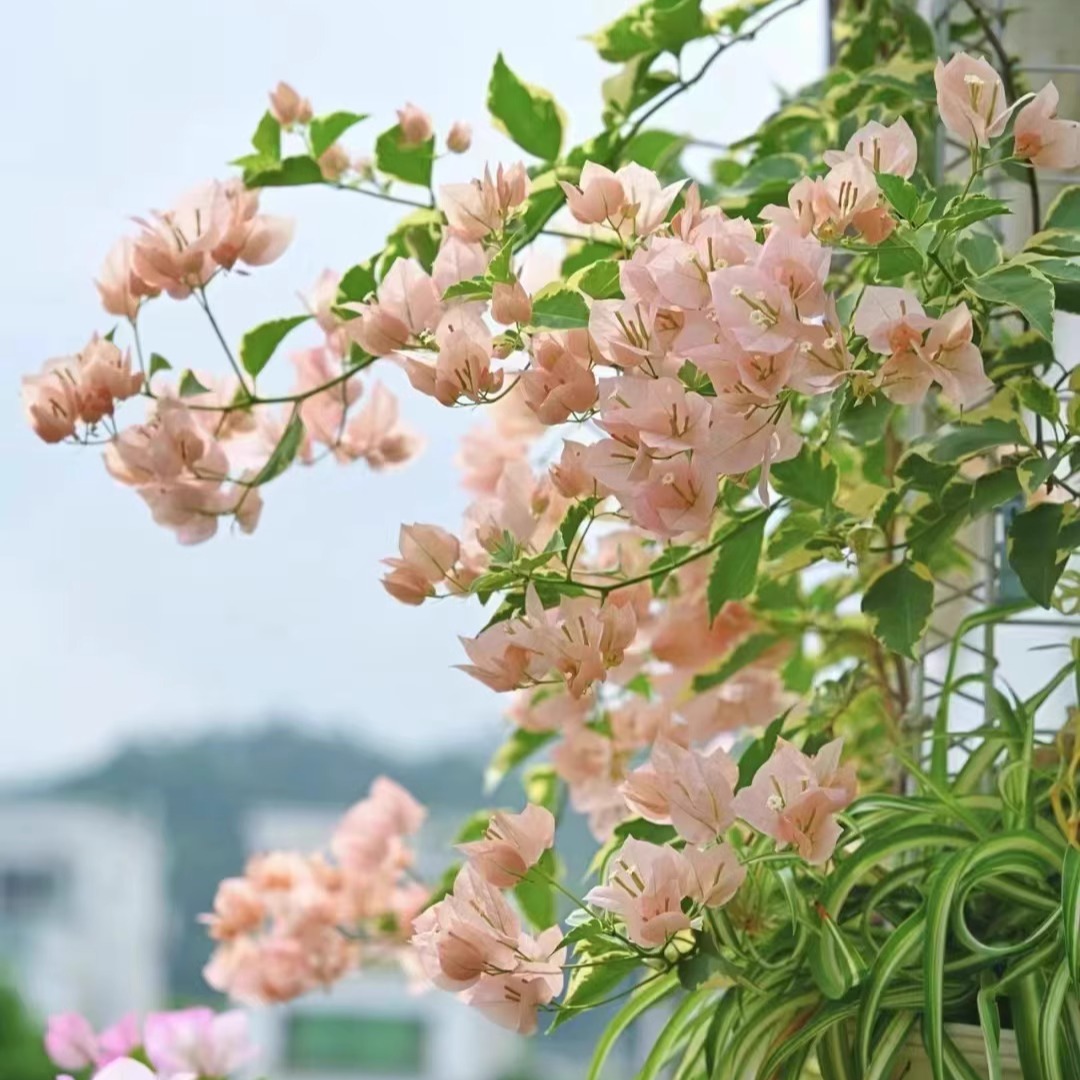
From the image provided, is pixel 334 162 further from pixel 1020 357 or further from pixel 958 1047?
pixel 958 1047

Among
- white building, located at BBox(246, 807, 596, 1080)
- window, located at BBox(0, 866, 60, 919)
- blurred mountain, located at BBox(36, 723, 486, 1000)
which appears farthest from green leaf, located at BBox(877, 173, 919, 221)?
window, located at BBox(0, 866, 60, 919)

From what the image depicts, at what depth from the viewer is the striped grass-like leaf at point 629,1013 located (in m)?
0.65

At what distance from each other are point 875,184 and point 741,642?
1.39ft

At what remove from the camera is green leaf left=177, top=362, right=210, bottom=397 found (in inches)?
27.6

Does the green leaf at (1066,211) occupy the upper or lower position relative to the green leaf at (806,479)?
upper

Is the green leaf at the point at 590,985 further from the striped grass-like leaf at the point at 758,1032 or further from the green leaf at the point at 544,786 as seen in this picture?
the green leaf at the point at 544,786

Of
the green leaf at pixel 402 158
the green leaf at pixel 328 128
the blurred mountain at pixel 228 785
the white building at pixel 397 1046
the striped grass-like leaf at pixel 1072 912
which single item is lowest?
the white building at pixel 397 1046

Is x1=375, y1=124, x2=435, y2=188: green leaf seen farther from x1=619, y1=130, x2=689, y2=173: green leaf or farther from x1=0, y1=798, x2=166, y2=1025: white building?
x1=0, y1=798, x2=166, y2=1025: white building

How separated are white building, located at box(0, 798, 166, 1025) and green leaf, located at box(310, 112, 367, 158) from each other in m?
4.89

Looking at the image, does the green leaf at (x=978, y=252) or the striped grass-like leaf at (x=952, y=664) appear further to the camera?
the striped grass-like leaf at (x=952, y=664)

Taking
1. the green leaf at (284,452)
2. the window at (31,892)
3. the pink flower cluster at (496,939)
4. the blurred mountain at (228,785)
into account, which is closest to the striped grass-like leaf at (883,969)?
the pink flower cluster at (496,939)

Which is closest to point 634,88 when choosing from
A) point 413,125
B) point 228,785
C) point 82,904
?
point 413,125

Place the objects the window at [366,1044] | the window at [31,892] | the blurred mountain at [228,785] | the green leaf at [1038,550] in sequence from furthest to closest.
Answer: the window at [366,1044] < the window at [31,892] < the blurred mountain at [228,785] < the green leaf at [1038,550]

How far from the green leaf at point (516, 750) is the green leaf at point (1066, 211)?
48 cm
